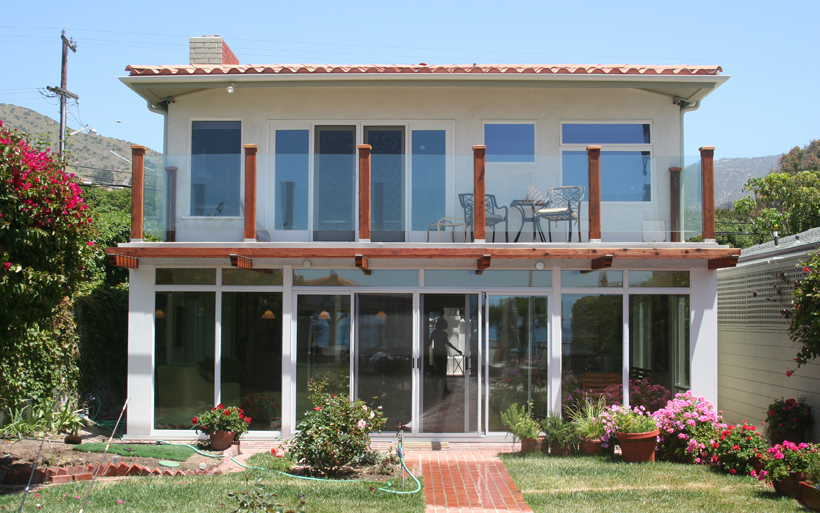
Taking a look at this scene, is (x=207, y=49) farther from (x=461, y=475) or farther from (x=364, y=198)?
(x=461, y=475)

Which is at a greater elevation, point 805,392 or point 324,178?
point 324,178

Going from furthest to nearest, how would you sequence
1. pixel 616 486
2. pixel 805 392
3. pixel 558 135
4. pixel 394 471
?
pixel 558 135 → pixel 805 392 → pixel 394 471 → pixel 616 486

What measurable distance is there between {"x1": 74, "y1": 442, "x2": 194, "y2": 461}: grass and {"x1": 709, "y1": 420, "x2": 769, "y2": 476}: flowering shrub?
6.92 metres

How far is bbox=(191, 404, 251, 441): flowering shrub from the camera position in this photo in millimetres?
8984

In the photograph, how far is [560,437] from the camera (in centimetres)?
891

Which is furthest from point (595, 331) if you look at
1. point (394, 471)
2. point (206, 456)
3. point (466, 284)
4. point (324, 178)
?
point (206, 456)

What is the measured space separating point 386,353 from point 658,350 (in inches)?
169

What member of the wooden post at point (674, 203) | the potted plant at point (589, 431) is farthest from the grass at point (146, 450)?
the wooden post at point (674, 203)

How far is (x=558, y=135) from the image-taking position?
10.9m

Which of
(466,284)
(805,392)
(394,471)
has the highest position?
(466,284)

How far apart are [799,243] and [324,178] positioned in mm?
7287

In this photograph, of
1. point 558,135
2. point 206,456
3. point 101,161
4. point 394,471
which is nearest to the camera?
point 394,471

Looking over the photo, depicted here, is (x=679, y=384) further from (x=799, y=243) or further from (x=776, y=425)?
(x=799, y=243)

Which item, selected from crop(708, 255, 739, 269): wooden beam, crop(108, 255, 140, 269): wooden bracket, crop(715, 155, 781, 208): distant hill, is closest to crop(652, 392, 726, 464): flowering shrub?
crop(708, 255, 739, 269): wooden beam
